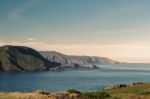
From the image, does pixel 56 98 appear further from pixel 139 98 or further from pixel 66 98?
pixel 139 98

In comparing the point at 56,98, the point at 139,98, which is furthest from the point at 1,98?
the point at 139,98

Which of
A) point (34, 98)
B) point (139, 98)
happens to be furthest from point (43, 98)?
point (139, 98)

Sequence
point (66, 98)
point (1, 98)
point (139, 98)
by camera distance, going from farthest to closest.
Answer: point (139, 98) < point (1, 98) < point (66, 98)

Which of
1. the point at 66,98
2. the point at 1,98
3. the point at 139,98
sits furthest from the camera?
the point at 139,98

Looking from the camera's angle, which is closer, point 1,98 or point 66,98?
point 66,98

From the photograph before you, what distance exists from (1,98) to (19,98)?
2.52 m

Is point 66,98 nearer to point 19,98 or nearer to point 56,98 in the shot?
point 56,98

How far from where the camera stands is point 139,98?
2873cm

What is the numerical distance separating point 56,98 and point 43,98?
1356mm

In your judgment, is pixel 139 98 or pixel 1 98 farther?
pixel 139 98

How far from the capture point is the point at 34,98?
24.0m

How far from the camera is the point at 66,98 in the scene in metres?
23.3

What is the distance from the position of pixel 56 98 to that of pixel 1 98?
201 inches

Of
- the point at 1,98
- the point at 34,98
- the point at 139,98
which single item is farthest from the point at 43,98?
the point at 139,98
